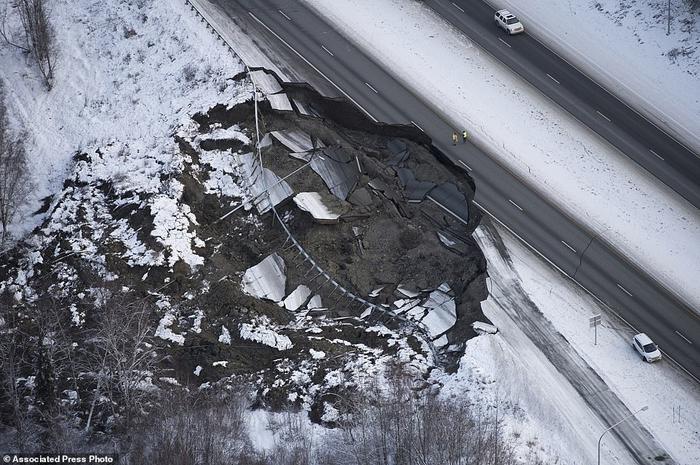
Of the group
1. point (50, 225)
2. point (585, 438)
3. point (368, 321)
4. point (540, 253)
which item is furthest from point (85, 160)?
point (585, 438)

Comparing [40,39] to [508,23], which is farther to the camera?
[508,23]

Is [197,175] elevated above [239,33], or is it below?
below

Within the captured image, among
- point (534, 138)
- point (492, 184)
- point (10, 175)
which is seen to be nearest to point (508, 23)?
point (534, 138)

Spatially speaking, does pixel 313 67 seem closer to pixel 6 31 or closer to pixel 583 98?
pixel 583 98

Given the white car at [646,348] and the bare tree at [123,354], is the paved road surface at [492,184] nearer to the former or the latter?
the white car at [646,348]

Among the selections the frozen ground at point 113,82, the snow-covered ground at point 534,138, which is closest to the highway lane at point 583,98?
the snow-covered ground at point 534,138

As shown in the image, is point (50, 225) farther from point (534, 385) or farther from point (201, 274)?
point (534, 385)
